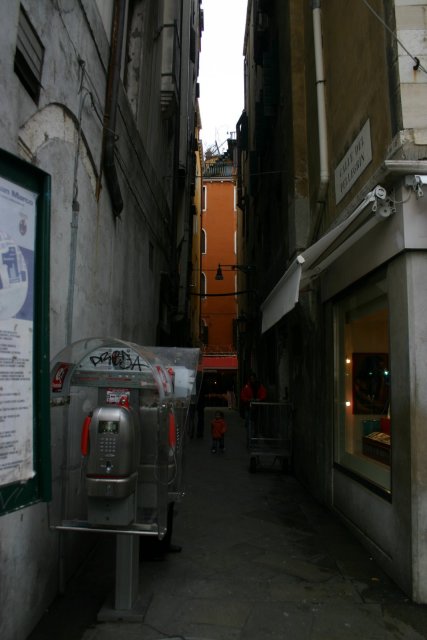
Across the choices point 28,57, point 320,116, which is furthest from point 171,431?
point 320,116

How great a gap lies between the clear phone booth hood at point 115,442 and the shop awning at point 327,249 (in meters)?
2.60

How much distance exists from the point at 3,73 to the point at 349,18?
5.34 metres

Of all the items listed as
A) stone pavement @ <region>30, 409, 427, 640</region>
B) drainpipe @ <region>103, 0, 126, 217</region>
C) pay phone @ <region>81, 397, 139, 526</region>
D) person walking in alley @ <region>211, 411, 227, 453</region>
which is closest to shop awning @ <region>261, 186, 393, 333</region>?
drainpipe @ <region>103, 0, 126, 217</region>

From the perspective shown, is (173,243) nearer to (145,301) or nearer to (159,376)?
(145,301)

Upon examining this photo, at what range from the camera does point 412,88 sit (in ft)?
16.8

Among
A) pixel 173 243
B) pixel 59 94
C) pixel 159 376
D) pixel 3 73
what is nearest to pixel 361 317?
pixel 159 376

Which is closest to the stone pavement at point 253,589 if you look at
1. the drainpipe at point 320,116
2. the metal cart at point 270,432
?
the metal cart at point 270,432

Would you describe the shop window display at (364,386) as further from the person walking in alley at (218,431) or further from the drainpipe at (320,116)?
the person walking in alley at (218,431)

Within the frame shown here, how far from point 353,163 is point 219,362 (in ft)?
105

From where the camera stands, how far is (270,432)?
11.3m

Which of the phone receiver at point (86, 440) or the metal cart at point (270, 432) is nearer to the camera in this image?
the phone receiver at point (86, 440)

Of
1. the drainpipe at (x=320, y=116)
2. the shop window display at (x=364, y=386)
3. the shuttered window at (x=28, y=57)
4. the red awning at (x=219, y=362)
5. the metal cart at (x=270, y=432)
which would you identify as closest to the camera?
the shuttered window at (x=28, y=57)

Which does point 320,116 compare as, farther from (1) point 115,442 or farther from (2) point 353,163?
(1) point 115,442

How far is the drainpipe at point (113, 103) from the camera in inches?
249
